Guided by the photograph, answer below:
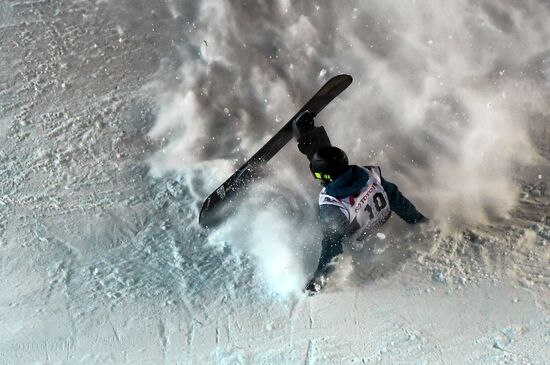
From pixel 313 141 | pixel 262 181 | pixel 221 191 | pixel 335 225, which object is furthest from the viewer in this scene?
pixel 262 181

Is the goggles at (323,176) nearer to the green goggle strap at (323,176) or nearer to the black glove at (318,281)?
the green goggle strap at (323,176)

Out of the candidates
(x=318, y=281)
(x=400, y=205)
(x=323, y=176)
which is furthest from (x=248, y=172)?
(x=400, y=205)

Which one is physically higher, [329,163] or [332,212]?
[329,163]

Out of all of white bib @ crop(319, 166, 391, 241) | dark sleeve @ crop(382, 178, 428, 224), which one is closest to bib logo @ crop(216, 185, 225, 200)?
white bib @ crop(319, 166, 391, 241)

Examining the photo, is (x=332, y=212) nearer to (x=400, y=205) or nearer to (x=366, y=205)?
(x=366, y=205)

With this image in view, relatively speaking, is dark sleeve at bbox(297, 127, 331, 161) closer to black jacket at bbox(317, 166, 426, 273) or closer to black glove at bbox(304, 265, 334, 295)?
black jacket at bbox(317, 166, 426, 273)

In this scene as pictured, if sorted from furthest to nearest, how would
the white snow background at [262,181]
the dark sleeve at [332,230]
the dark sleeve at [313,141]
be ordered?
the dark sleeve at [313,141] → the white snow background at [262,181] → the dark sleeve at [332,230]

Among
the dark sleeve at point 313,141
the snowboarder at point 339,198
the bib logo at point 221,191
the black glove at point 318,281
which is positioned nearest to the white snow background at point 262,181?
the black glove at point 318,281
